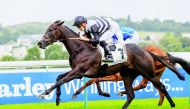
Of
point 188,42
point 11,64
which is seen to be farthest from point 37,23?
point 11,64

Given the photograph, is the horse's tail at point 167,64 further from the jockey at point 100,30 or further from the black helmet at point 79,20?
the black helmet at point 79,20

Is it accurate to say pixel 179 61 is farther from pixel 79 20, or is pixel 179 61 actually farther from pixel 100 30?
pixel 79 20

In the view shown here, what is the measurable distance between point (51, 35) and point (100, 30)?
80 cm

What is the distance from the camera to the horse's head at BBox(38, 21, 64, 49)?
9.76 metres

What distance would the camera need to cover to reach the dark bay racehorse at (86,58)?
31.8 feet

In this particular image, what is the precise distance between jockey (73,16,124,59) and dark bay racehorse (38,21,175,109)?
147 mm

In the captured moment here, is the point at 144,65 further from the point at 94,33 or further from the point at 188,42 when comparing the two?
the point at 188,42

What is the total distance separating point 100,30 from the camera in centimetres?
1007

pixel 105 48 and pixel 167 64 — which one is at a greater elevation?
pixel 105 48

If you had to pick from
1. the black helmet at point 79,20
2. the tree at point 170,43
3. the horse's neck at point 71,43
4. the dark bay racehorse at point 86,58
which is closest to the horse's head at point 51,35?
the dark bay racehorse at point 86,58

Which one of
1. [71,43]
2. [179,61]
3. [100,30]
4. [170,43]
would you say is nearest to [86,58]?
[71,43]

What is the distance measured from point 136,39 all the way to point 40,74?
8.36 ft

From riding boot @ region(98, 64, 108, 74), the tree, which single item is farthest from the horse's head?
the tree

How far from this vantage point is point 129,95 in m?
10.4
